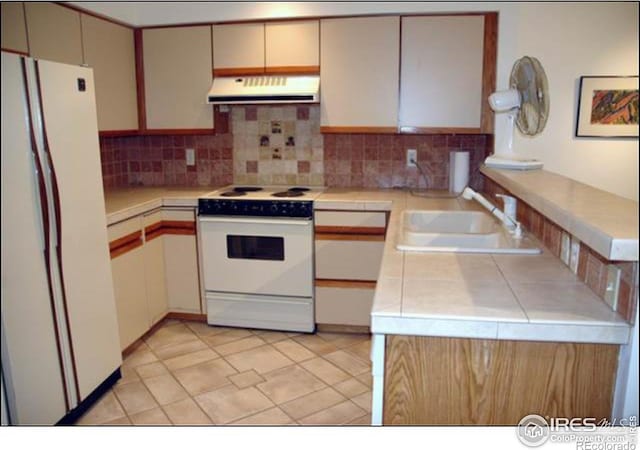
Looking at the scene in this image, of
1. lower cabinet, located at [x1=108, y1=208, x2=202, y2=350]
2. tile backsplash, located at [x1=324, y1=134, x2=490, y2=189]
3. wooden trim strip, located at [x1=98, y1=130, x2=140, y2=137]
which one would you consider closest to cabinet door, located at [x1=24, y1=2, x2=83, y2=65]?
wooden trim strip, located at [x1=98, y1=130, x2=140, y2=137]

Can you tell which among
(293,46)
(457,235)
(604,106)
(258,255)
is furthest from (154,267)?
(604,106)

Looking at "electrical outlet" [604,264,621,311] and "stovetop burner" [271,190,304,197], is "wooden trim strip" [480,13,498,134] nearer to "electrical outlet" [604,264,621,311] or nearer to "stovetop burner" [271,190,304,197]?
"stovetop burner" [271,190,304,197]

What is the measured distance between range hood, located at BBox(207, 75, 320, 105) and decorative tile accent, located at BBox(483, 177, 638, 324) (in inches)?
60.4

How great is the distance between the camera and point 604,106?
3008mm

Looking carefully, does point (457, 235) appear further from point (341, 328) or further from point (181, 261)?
point (181, 261)

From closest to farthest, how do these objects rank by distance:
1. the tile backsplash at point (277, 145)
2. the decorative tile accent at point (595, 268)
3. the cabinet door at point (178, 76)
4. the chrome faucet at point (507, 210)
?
1. the decorative tile accent at point (595, 268)
2. the chrome faucet at point (507, 210)
3. the cabinet door at point (178, 76)
4. the tile backsplash at point (277, 145)

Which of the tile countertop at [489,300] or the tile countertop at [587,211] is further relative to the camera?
the tile countertop at [489,300]

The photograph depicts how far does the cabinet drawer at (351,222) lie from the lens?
2928 millimetres

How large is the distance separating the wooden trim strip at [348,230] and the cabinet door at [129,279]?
107 cm

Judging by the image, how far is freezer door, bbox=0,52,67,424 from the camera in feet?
5.70

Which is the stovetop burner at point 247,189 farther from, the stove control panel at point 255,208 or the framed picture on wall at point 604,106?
the framed picture on wall at point 604,106

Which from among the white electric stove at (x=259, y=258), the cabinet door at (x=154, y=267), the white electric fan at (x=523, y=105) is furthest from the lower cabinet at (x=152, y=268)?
the white electric fan at (x=523, y=105)

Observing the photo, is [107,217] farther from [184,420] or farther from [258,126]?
[258,126]

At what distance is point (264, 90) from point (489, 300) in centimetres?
218
